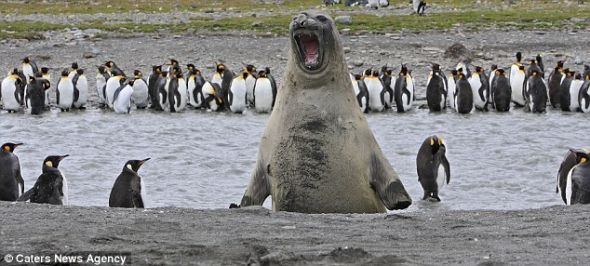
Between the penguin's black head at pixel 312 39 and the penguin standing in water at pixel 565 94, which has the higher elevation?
the penguin's black head at pixel 312 39

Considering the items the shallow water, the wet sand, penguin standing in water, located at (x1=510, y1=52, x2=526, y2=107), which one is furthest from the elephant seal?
penguin standing in water, located at (x1=510, y1=52, x2=526, y2=107)

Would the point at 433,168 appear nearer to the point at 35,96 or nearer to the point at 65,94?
the point at 35,96

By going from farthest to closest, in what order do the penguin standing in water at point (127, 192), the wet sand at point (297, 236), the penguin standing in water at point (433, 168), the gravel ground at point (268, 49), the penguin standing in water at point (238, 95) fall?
the gravel ground at point (268, 49)
the penguin standing in water at point (238, 95)
the penguin standing in water at point (433, 168)
the penguin standing in water at point (127, 192)
the wet sand at point (297, 236)

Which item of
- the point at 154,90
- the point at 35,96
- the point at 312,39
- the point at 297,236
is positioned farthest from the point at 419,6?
the point at 297,236

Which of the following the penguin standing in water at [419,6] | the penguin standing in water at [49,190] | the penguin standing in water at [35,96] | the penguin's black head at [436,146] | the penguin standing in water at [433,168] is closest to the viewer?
the penguin standing in water at [49,190]

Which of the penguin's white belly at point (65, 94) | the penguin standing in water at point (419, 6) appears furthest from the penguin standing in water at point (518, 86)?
the penguin standing in water at point (419, 6)

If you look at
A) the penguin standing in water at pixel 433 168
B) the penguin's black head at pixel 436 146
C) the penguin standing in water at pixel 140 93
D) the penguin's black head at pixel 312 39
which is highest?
the penguin's black head at pixel 312 39

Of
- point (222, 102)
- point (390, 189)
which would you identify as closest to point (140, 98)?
point (222, 102)

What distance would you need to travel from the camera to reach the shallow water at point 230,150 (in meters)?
10.6

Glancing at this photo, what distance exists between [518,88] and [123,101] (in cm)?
667

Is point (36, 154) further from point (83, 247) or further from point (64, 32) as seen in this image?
point (64, 32)

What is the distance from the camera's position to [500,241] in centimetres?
566

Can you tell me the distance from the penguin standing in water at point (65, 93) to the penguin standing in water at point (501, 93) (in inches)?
272

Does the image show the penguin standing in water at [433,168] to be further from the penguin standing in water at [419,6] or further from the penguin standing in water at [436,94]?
the penguin standing in water at [419,6]
